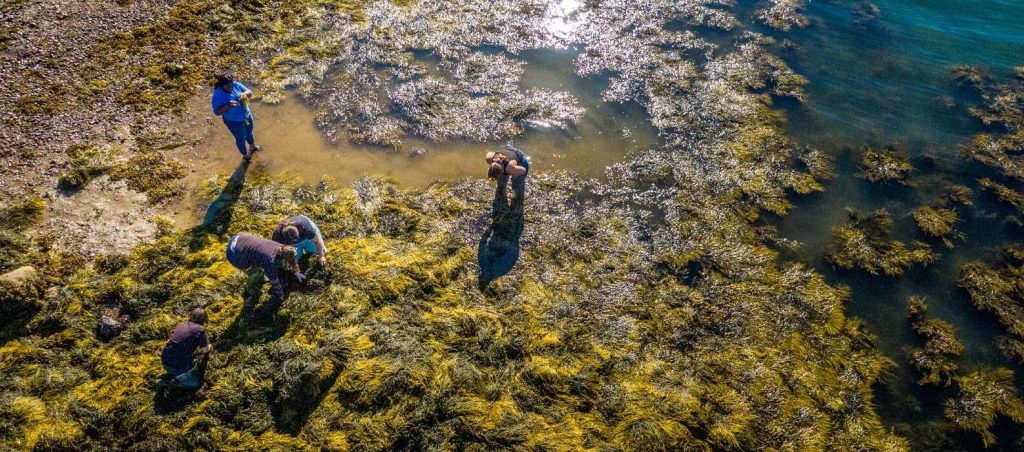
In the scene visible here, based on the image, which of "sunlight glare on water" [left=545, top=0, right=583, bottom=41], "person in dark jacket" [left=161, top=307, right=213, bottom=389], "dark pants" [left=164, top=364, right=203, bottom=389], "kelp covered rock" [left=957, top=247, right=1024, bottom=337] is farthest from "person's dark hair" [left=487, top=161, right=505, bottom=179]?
"kelp covered rock" [left=957, top=247, right=1024, bottom=337]

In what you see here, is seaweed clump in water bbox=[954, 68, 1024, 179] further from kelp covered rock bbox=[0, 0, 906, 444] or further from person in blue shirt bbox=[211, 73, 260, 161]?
person in blue shirt bbox=[211, 73, 260, 161]

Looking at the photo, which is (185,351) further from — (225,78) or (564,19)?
(564,19)

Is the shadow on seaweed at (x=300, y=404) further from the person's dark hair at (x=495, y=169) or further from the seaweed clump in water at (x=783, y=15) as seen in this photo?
the seaweed clump in water at (x=783, y=15)

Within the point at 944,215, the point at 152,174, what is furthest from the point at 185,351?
the point at 944,215

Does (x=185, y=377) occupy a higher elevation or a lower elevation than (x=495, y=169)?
lower

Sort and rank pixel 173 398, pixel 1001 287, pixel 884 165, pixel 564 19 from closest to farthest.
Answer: pixel 173 398 → pixel 1001 287 → pixel 884 165 → pixel 564 19

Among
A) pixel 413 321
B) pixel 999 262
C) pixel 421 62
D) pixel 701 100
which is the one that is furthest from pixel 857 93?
pixel 413 321
